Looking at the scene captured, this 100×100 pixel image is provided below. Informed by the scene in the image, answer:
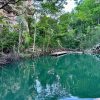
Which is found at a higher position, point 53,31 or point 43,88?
point 53,31

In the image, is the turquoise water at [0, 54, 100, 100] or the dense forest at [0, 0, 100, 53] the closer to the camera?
the turquoise water at [0, 54, 100, 100]

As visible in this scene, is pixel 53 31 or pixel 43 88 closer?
pixel 43 88

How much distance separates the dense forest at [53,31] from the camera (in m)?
28.4

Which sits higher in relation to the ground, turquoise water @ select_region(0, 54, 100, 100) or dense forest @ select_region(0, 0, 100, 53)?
dense forest @ select_region(0, 0, 100, 53)

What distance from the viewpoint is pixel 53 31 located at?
40344 mm

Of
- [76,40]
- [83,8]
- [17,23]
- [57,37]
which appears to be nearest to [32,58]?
[17,23]

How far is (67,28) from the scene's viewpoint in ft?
150

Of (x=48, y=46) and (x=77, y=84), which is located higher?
(x=48, y=46)

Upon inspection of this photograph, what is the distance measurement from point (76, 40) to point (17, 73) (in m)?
24.8

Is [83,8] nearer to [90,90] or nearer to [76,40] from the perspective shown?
[76,40]

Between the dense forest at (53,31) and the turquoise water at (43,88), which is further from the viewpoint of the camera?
the dense forest at (53,31)

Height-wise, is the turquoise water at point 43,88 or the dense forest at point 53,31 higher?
the dense forest at point 53,31

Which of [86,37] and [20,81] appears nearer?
[20,81]

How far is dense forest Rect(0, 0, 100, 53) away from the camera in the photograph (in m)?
28.4
